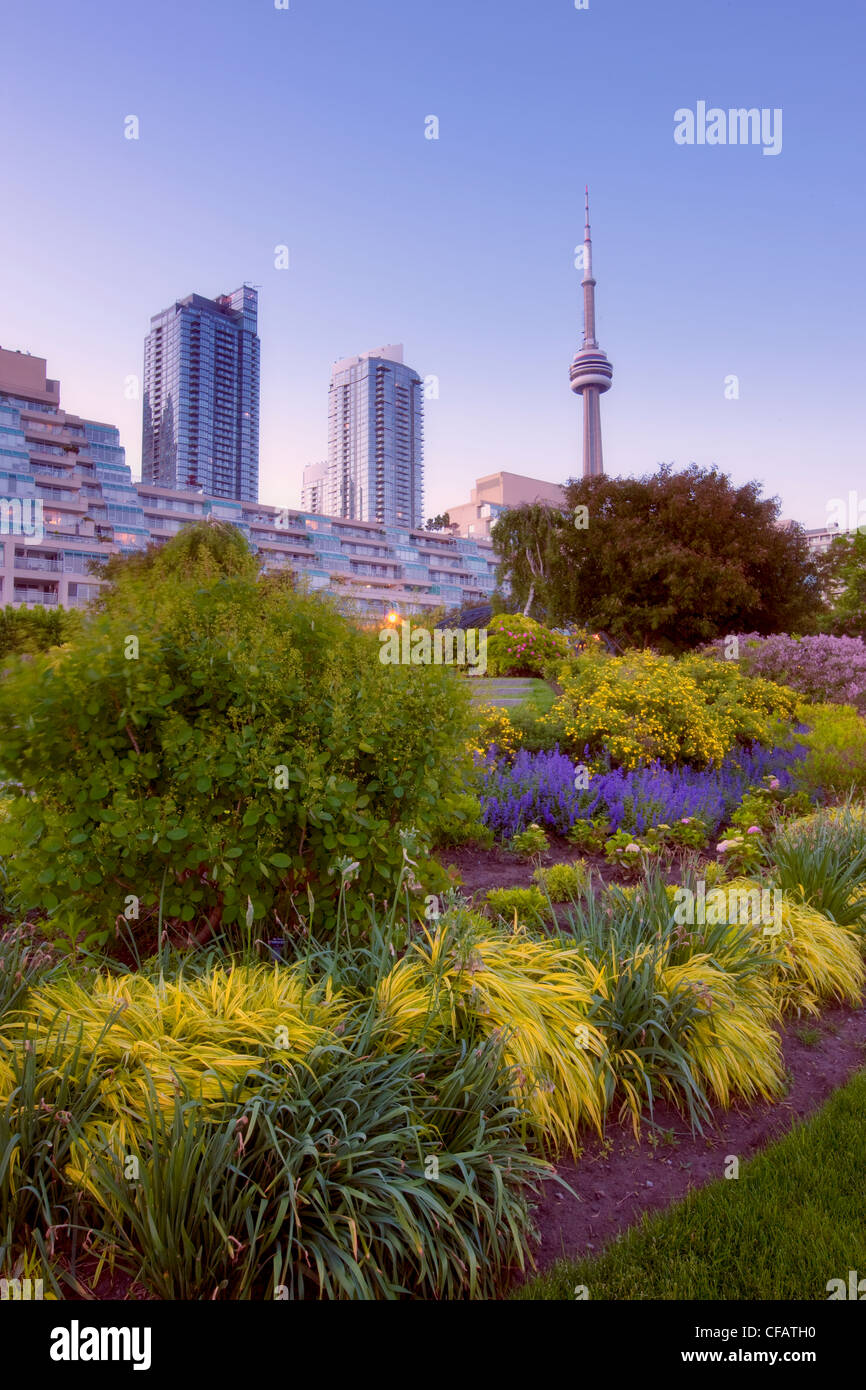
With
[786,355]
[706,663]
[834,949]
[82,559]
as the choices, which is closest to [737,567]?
[786,355]

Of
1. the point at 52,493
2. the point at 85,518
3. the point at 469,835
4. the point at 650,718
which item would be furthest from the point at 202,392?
the point at 469,835

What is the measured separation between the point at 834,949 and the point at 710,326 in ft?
53.2

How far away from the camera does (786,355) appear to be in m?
15.5

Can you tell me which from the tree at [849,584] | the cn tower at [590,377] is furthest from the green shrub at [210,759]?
the cn tower at [590,377]

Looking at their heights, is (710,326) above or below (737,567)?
above

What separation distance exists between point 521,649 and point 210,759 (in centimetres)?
1607

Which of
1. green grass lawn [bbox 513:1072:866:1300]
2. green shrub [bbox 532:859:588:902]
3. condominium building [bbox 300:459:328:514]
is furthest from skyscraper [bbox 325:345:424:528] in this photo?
green grass lawn [bbox 513:1072:866:1300]

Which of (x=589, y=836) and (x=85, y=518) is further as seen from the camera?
(x=85, y=518)

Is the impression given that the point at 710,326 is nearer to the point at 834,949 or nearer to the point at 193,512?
the point at 834,949

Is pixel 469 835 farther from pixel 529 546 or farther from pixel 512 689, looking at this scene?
pixel 529 546

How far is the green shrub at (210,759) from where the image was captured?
3264 millimetres

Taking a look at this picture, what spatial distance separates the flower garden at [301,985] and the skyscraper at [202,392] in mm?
144481

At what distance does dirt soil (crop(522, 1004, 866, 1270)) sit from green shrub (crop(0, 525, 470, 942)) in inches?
→ 55.9

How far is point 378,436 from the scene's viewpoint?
514ft
